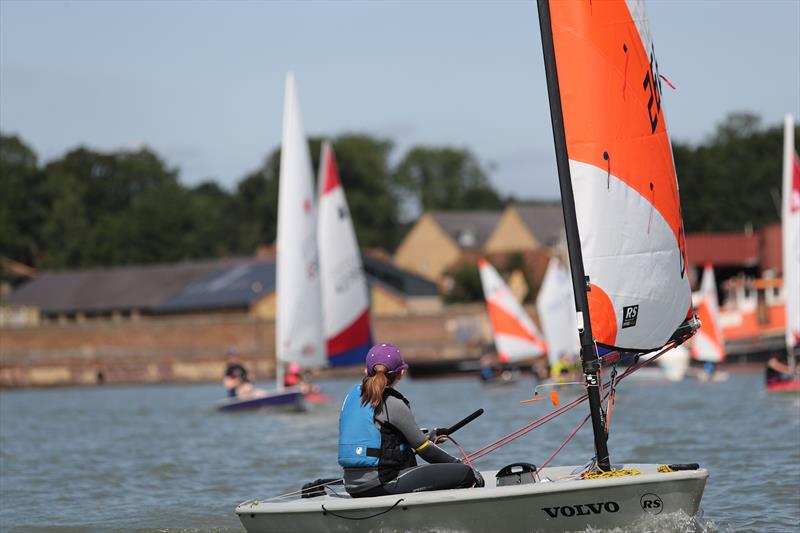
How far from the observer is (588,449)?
17.8 metres

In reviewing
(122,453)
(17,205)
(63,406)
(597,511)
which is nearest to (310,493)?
(597,511)

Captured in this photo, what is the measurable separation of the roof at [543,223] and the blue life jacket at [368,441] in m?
77.5

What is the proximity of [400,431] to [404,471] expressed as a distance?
1.06 ft

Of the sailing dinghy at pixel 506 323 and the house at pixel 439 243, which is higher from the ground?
the house at pixel 439 243

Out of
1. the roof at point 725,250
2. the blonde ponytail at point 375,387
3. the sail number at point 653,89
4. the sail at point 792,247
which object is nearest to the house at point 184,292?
the roof at point 725,250

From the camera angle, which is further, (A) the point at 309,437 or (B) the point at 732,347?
(B) the point at 732,347

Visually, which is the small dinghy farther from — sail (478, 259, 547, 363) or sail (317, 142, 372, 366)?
sail (478, 259, 547, 363)

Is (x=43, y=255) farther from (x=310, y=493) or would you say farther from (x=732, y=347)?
(x=310, y=493)

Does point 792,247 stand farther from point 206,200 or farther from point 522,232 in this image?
point 206,200

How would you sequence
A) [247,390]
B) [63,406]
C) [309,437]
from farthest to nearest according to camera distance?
1. [63,406]
2. [247,390]
3. [309,437]

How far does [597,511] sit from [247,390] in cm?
1999

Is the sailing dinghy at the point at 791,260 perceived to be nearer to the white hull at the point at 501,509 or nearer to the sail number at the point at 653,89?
the sail number at the point at 653,89

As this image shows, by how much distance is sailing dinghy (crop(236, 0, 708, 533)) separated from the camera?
930cm

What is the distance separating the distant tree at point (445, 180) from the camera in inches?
4754
